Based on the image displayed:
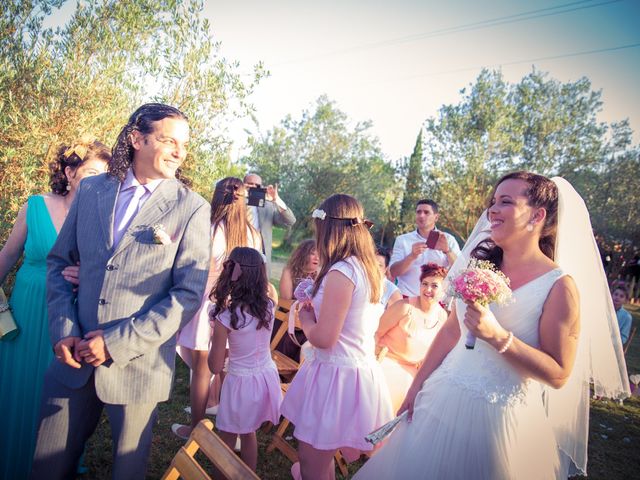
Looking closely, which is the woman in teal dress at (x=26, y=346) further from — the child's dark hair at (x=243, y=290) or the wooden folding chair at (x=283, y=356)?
the wooden folding chair at (x=283, y=356)

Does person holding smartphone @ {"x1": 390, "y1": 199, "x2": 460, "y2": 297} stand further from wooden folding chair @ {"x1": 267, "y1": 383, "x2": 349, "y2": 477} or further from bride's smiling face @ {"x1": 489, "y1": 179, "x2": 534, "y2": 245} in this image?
bride's smiling face @ {"x1": 489, "y1": 179, "x2": 534, "y2": 245}

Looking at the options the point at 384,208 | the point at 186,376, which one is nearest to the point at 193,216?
the point at 186,376

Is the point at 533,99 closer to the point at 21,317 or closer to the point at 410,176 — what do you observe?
the point at 410,176

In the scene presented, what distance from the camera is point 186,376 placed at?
5.41 meters

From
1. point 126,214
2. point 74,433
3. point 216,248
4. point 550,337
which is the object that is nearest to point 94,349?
point 74,433

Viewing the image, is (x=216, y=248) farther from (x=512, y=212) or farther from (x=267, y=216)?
(x=512, y=212)

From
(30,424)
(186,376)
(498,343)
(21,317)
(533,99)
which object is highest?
(533,99)

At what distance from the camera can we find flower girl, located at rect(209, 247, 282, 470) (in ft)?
9.61

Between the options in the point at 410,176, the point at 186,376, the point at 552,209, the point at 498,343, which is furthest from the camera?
the point at 410,176

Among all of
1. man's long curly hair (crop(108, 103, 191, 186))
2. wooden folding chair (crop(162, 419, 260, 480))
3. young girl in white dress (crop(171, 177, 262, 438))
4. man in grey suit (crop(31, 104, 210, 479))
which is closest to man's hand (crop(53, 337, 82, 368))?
man in grey suit (crop(31, 104, 210, 479))

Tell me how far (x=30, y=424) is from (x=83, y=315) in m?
1.32

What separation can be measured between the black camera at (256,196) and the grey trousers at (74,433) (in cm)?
347

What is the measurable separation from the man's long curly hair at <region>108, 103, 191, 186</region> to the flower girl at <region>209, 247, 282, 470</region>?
3.56ft

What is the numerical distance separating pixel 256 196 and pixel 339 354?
3271 mm
